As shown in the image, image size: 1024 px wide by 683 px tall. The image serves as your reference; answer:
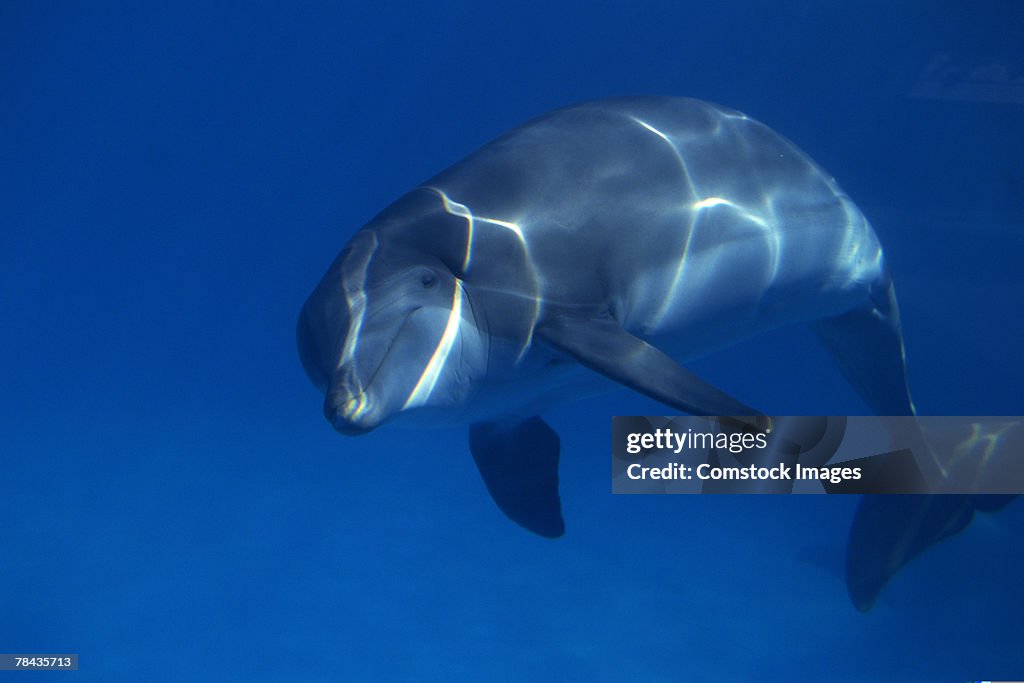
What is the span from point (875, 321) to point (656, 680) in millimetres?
4308

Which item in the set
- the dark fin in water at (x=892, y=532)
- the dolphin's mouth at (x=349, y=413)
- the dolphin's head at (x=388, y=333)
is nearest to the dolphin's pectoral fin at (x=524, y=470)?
the dolphin's head at (x=388, y=333)

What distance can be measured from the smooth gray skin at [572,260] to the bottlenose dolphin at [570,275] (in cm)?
1

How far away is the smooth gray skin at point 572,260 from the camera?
3.37 m

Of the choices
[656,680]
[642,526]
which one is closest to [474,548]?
[642,526]

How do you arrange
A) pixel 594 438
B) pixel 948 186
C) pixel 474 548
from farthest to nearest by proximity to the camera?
pixel 594 438
pixel 948 186
pixel 474 548

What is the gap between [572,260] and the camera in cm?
379

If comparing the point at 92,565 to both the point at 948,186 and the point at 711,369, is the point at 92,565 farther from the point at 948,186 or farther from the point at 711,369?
the point at 948,186

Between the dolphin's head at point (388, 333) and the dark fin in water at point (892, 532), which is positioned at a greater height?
the dolphin's head at point (388, 333)

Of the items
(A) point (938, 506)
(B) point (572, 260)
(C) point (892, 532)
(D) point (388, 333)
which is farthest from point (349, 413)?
(A) point (938, 506)

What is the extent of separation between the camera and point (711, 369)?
11.3 metres

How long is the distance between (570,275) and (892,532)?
4082mm

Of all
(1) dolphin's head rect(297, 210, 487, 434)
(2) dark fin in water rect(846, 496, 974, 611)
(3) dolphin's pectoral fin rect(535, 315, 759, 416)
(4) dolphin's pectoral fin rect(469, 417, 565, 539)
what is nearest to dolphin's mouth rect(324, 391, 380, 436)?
(1) dolphin's head rect(297, 210, 487, 434)

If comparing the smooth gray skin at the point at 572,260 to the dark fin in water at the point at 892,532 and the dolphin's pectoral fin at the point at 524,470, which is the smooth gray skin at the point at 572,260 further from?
the dark fin in water at the point at 892,532

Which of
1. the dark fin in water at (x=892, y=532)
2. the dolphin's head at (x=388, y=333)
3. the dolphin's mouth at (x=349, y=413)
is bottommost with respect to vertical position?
the dark fin in water at (x=892, y=532)
